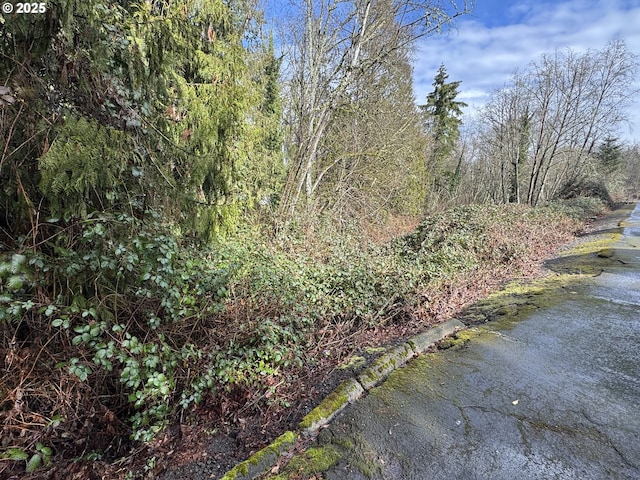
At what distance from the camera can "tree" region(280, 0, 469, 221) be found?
672 cm

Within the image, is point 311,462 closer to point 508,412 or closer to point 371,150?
→ point 508,412

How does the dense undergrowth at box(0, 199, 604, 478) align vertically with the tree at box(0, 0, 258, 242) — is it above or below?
below

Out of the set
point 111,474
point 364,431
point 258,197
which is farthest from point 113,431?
point 258,197

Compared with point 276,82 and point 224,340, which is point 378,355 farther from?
point 276,82

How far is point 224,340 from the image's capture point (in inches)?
102

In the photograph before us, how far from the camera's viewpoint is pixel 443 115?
16.9 meters

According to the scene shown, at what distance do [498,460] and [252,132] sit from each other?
5408 mm

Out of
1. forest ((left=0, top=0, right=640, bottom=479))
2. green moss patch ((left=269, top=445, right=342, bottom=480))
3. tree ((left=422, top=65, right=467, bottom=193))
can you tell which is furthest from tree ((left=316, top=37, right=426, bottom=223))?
green moss patch ((left=269, top=445, right=342, bottom=480))

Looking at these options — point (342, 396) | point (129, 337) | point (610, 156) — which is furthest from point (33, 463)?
point (610, 156)

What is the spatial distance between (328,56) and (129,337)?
8124 mm

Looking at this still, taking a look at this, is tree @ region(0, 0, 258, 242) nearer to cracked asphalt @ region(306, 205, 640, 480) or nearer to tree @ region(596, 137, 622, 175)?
cracked asphalt @ region(306, 205, 640, 480)

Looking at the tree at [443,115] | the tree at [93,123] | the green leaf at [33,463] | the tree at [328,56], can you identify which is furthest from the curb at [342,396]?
the tree at [443,115]

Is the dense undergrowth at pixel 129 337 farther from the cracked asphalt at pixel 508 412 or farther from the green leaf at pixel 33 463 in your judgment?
the cracked asphalt at pixel 508 412

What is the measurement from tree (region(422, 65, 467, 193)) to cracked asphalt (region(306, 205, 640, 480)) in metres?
14.2
